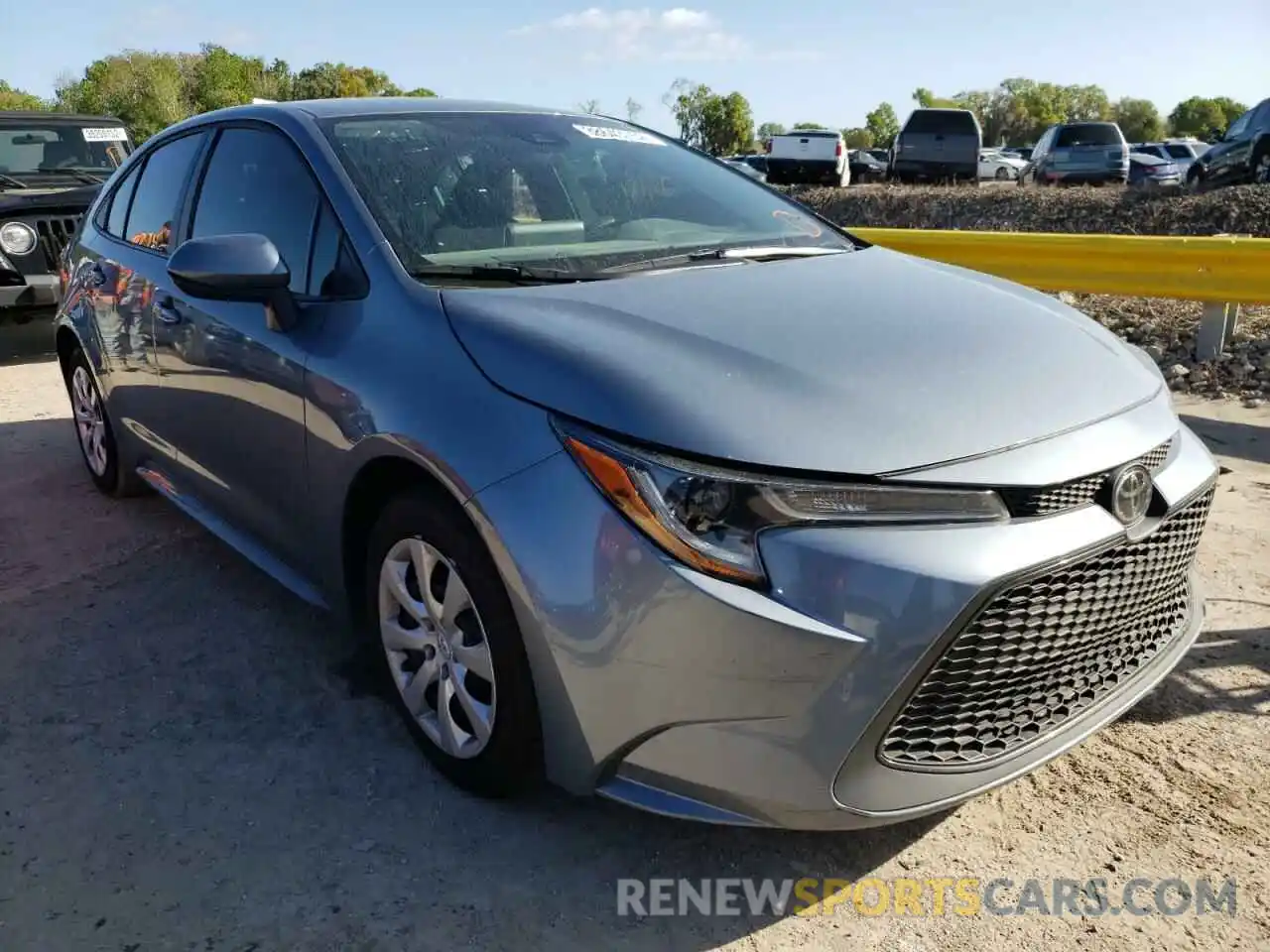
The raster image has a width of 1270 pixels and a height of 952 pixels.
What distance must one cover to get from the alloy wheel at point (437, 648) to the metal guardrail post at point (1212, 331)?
5.59 metres

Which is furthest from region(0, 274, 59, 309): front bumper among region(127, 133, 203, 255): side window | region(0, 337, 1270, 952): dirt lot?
region(0, 337, 1270, 952): dirt lot

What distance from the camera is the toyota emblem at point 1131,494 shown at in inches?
82.6

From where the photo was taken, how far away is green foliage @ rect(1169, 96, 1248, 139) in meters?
91.5

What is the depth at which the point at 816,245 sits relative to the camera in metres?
3.24

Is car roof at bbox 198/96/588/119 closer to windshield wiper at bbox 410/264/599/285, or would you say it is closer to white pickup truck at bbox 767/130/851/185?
windshield wiper at bbox 410/264/599/285

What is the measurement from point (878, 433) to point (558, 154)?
69.3 inches

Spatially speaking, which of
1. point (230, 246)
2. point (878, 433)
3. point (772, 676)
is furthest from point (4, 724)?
point (878, 433)

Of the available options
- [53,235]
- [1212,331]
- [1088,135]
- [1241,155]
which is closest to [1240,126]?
[1241,155]

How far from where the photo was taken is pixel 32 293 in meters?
7.97

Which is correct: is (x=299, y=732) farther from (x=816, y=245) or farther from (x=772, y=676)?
(x=816, y=245)

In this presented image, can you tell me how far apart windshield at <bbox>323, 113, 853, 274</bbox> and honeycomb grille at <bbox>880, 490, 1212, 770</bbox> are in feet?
4.55

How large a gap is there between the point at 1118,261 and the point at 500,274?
4.83m

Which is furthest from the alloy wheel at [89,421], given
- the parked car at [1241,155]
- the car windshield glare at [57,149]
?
the parked car at [1241,155]

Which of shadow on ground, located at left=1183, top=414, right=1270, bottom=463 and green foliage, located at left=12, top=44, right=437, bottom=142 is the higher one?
green foliage, located at left=12, top=44, right=437, bottom=142
